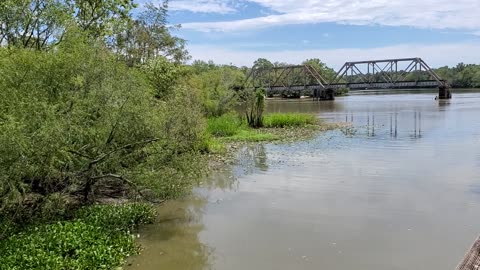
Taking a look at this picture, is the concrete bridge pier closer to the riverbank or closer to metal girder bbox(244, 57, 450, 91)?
metal girder bbox(244, 57, 450, 91)

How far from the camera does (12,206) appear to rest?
8.81 meters

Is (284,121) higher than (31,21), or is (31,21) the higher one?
(31,21)

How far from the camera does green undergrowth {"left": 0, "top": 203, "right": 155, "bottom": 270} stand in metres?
7.18

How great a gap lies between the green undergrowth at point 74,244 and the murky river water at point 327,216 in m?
0.50

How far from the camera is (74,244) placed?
25.6 ft

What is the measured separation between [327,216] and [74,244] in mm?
5647

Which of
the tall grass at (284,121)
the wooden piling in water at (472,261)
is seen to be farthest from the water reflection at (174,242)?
the tall grass at (284,121)

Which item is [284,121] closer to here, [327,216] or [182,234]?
[327,216]

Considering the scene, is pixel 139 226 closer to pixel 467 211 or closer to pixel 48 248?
pixel 48 248

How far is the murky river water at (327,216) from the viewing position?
8328 mm

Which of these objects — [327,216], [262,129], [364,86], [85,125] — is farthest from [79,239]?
[364,86]

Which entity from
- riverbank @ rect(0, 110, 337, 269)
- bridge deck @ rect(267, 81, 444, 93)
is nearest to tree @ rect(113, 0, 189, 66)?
riverbank @ rect(0, 110, 337, 269)

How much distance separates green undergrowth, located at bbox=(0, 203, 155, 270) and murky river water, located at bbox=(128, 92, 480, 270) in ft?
1.65

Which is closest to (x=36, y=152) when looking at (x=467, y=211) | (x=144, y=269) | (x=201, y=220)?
(x=144, y=269)
